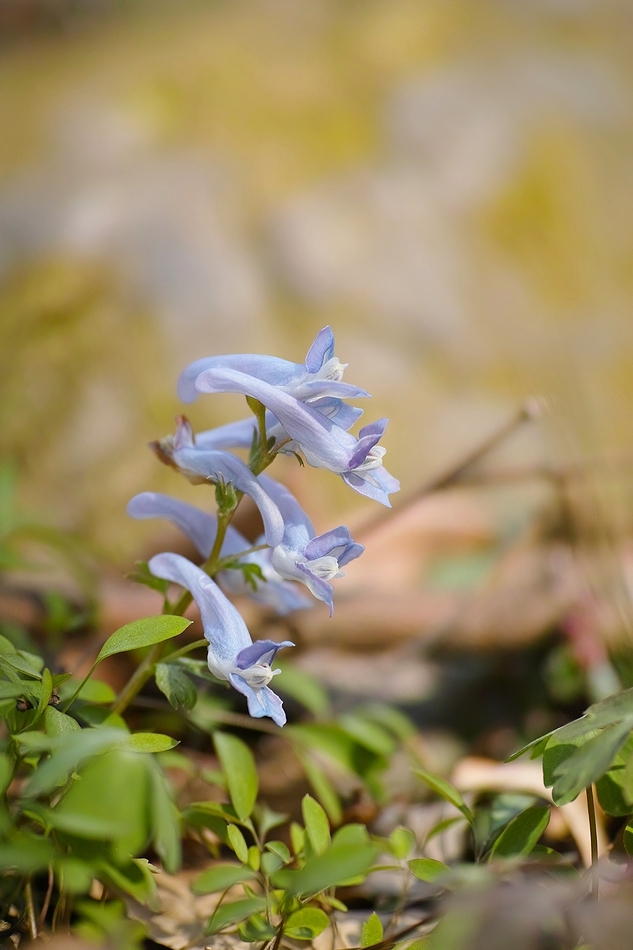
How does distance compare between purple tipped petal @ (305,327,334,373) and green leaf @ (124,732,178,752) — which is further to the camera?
purple tipped petal @ (305,327,334,373)

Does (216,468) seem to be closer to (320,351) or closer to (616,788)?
(320,351)

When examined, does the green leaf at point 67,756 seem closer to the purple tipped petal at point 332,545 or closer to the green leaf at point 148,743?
the green leaf at point 148,743

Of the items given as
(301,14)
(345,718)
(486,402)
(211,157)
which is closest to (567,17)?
(301,14)

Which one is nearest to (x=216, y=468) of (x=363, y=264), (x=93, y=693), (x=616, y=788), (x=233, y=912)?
(x=93, y=693)

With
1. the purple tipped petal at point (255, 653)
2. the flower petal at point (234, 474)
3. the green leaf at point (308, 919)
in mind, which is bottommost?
the green leaf at point (308, 919)

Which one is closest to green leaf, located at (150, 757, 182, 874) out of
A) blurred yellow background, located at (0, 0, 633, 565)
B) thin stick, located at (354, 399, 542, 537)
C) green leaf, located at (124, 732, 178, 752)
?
green leaf, located at (124, 732, 178, 752)

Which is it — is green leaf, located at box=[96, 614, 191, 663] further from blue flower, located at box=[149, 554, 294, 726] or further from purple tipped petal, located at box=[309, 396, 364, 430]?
purple tipped petal, located at box=[309, 396, 364, 430]

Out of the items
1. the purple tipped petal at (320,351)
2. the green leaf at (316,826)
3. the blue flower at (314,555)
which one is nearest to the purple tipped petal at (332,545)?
the blue flower at (314,555)
